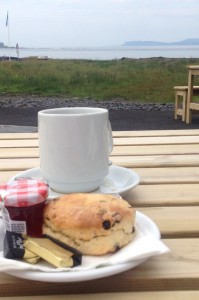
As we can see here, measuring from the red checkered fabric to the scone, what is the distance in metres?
0.03

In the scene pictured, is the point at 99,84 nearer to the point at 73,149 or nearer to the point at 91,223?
the point at 73,149

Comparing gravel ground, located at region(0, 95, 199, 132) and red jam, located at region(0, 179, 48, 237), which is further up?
red jam, located at region(0, 179, 48, 237)

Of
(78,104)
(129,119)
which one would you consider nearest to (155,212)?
(129,119)

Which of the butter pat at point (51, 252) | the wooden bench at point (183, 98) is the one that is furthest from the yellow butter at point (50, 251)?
the wooden bench at point (183, 98)

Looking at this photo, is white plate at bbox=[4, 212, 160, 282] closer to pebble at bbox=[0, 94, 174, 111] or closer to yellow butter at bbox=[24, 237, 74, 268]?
yellow butter at bbox=[24, 237, 74, 268]

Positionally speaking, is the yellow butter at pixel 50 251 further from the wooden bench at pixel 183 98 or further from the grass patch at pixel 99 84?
the grass patch at pixel 99 84

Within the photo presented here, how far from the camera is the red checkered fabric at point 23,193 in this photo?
53 centimetres

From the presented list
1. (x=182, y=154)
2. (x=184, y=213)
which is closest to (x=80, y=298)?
(x=184, y=213)

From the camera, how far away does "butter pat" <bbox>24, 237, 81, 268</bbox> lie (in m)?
0.50

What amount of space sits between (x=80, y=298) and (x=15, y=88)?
460 inches

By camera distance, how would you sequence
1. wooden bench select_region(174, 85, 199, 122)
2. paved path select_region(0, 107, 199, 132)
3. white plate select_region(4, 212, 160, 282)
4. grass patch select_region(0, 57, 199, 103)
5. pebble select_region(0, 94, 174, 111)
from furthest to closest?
grass patch select_region(0, 57, 199, 103) < pebble select_region(0, 94, 174, 111) < wooden bench select_region(174, 85, 199, 122) < paved path select_region(0, 107, 199, 132) < white plate select_region(4, 212, 160, 282)

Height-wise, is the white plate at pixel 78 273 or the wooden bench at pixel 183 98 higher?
the white plate at pixel 78 273

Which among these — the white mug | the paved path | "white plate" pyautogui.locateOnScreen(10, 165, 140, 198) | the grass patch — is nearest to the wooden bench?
the paved path

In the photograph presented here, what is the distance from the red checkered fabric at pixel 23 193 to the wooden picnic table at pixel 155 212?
0.09m
